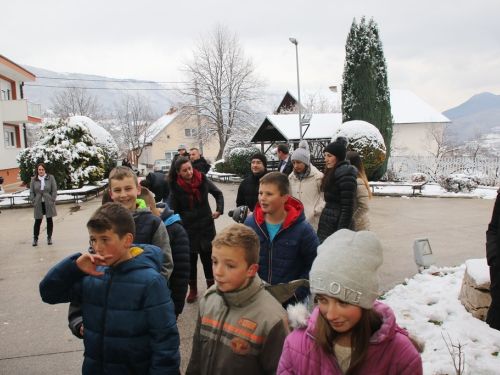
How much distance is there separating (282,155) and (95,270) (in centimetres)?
522

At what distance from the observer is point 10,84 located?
100ft

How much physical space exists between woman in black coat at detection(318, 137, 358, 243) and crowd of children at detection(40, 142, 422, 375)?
2.36 metres

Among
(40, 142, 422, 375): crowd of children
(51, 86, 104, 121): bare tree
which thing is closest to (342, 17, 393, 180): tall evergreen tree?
(40, 142, 422, 375): crowd of children

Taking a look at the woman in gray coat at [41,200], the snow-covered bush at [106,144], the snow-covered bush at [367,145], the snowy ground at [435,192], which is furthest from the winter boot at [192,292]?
the snow-covered bush at [106,144]

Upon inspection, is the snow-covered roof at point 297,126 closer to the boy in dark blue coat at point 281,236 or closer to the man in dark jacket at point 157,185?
the man in dark jacket at point 157,185

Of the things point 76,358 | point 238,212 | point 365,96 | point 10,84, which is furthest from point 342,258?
point 10,84

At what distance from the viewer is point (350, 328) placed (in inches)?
65.1

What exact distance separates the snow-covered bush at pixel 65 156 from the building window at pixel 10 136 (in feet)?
42.4

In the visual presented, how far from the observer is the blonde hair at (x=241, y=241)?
2084 millimetres

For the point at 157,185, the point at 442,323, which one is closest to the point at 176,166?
the point at 157,185

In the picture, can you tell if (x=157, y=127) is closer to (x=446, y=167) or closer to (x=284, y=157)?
(x=446, y=167)

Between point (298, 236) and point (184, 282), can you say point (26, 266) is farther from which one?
point (298, 236)

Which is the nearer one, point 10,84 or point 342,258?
point 342,258

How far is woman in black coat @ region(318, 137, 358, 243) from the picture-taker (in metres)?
4.45
